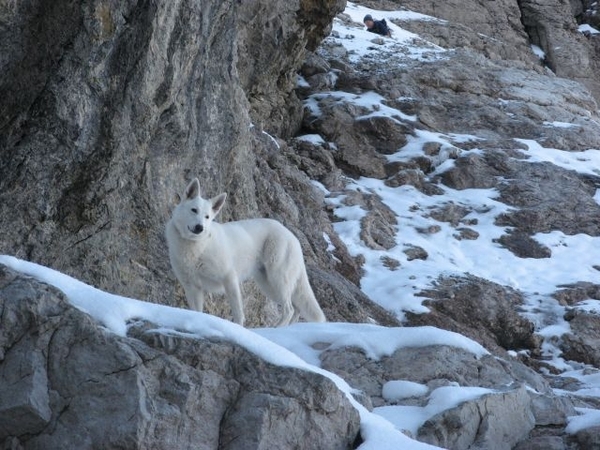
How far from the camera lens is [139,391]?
6.66m

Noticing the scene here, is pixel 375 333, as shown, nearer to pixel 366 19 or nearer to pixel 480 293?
pixel 480 293

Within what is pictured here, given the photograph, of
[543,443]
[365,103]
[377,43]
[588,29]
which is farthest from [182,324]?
[588,29]

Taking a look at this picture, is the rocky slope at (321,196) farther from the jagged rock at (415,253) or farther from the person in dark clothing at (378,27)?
the person in dark clothing at (378,27)

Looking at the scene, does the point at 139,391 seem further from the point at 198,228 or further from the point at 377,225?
the point at 377,225

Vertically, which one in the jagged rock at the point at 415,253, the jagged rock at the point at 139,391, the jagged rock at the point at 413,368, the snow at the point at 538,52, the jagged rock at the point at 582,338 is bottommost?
the snow at the point at 538,52

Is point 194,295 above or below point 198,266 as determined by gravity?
below

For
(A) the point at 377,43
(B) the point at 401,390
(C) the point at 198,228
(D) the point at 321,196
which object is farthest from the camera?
(A) the point at 377,43

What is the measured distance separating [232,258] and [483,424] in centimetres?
416

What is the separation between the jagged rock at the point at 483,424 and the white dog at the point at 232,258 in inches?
138

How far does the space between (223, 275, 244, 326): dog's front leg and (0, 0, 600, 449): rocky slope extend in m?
1.41

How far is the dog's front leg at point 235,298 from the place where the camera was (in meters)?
11.4

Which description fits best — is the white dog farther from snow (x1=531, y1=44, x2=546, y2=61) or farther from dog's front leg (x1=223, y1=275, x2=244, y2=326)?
snow (x1=531, y1=44, x2=546, y2=61)

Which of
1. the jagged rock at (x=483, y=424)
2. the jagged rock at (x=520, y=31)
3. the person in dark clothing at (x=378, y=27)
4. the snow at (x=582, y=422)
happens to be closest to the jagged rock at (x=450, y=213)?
the person in dark clothing at (x=378, y=27)

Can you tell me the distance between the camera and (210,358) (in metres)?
7.25
